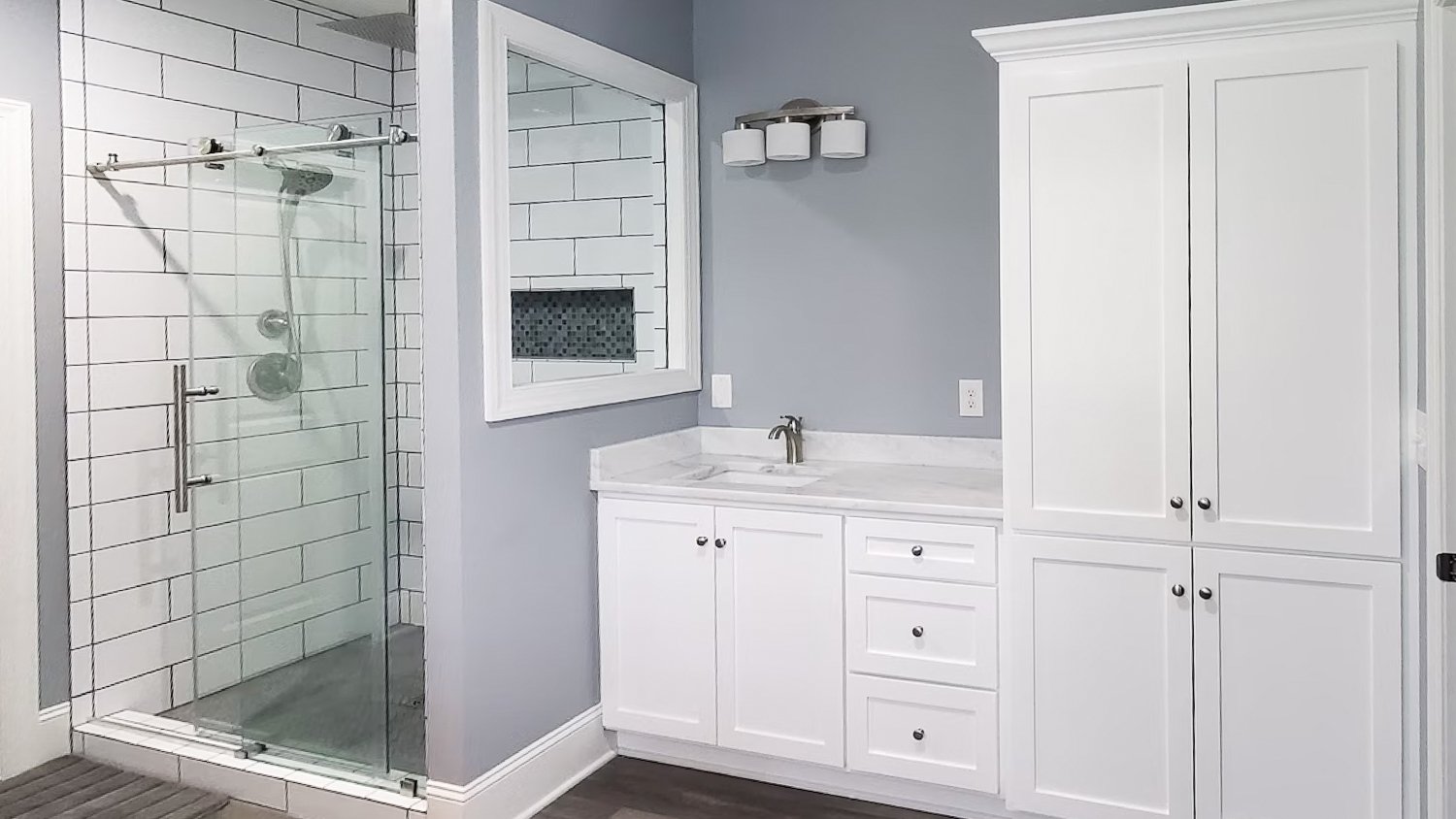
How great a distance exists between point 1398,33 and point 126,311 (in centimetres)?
349

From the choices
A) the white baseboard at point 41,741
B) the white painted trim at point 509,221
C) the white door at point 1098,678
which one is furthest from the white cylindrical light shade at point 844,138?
the white baseboard at point 41,741

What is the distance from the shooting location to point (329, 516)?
3.01m

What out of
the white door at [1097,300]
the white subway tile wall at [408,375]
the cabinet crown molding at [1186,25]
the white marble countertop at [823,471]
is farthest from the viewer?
the white subway tile wall at [408,375]

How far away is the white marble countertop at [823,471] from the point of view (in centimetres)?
301

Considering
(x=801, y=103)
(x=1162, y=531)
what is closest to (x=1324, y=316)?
(x=1162, y=531)

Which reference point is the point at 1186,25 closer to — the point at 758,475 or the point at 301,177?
the point at 758,475

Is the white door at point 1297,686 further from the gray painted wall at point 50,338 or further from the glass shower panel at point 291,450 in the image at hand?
the gray painted wall at point 50,338

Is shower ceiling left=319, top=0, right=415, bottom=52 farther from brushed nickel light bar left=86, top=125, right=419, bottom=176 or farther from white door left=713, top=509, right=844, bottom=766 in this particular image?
white door left=713, top=509, right=844, bottom=766

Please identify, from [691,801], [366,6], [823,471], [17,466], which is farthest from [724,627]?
[366,6]

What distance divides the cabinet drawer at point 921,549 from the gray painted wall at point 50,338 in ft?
7.53

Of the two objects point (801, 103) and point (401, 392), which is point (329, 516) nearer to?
point (401, 392)

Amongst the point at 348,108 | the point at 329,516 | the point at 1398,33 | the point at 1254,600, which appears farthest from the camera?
the point at 348,108

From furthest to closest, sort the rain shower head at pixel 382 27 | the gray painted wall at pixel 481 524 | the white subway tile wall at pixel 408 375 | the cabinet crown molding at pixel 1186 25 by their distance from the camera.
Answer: the white subway tile wall at pixel 408 375 → the rain shower head at pixel 382 27 → the gray painted wall at pixel 481 524 → the cabinet crown molding at pixel 1186 25

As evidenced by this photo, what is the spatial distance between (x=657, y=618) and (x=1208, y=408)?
159 centimetres
